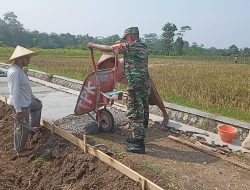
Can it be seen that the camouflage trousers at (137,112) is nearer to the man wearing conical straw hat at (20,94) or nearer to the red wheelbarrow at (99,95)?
the red wheelbarrow at (99,95)

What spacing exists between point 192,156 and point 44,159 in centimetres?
245

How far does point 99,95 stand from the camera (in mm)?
6824

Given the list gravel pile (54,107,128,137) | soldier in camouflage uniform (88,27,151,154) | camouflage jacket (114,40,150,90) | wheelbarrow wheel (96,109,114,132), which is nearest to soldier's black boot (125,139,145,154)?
soldier in camouflage uniform (88,27,151,154)

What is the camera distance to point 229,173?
5180 millimetres

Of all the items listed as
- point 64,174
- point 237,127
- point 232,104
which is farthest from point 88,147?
point 232,104

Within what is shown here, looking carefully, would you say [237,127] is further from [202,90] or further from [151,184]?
[202,90]

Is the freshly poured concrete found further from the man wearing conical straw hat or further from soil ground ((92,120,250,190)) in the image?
soil ground ((92,120,250,190))

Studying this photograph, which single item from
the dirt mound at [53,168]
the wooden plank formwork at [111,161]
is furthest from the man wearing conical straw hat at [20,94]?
the wooden plank formwork at [111,161]

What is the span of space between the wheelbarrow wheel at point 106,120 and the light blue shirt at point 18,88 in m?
1.54

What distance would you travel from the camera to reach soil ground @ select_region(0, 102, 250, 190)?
4.82 metres

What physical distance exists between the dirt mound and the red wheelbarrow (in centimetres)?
81

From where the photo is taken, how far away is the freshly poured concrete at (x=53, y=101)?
8602 mm

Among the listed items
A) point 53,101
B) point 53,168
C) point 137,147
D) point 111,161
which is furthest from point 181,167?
point 53,101

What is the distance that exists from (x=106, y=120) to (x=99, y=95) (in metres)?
0.53
